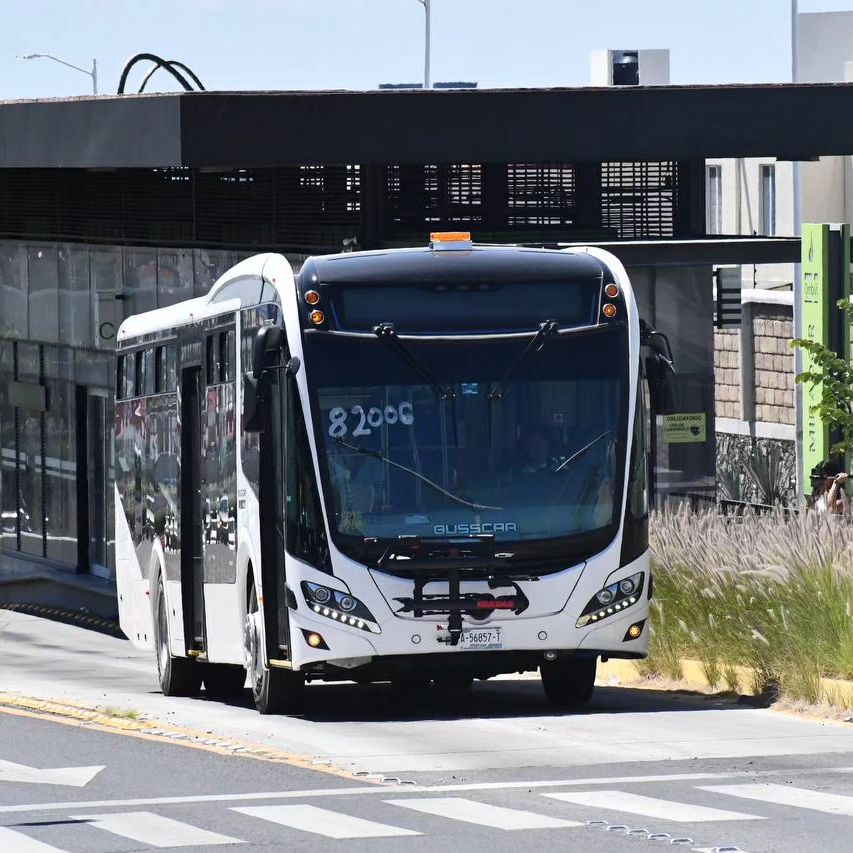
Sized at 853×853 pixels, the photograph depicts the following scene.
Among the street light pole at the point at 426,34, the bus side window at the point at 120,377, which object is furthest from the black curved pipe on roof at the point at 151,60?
the street light pole at the point at 426,34

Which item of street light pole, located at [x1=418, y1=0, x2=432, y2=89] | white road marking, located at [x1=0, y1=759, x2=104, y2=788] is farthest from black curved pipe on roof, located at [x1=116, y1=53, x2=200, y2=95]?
street light pole, located at [x1=418, y1=0, x2=432, y2=89]

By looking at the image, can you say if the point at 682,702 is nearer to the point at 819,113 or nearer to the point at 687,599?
the point at 687,599

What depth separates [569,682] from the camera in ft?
55.1

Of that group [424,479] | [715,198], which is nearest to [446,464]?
[424,479]

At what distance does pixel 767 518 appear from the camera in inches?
752

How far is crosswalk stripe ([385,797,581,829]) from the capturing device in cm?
1035

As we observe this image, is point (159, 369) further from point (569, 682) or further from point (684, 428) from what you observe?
point (684, 428)

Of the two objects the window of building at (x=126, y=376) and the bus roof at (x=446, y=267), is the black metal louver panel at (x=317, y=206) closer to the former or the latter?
the window of building at (x=126, y=376)

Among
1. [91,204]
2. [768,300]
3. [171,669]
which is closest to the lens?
[171,669]

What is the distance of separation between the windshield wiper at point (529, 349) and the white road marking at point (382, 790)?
4.10 m

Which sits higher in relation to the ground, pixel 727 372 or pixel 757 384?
pixel 727 372

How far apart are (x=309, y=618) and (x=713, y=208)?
1803 inches

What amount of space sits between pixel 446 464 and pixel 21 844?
19.4ft

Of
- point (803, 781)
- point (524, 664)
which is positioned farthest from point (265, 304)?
point (803, 781)
